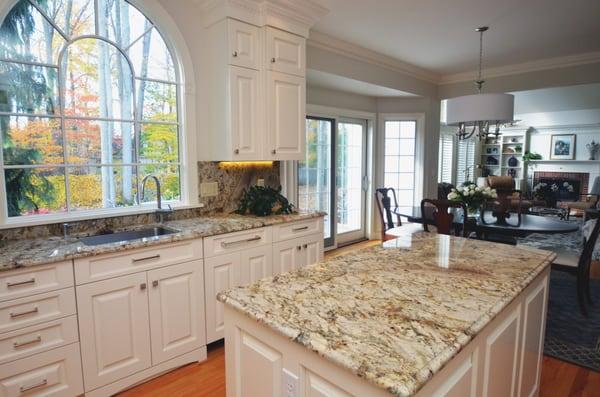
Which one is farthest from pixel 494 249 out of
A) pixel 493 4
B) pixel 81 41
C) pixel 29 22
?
pixel 29 22

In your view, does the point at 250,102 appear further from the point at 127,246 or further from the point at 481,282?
the point at 481,282

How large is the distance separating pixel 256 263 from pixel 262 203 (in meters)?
0.53

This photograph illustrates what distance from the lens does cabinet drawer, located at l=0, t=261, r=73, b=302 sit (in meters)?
1.77

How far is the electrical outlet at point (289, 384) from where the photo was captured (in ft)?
3.54

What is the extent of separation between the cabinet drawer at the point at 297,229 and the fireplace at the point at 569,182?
9.53 meters

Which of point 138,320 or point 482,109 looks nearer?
point 138,320

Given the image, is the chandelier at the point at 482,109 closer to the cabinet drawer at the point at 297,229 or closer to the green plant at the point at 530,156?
the cabinet drawer at the point at 297,229

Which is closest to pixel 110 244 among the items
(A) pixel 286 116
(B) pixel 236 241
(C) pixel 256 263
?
(B) pixel 236 241

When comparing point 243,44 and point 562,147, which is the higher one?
point 243,44

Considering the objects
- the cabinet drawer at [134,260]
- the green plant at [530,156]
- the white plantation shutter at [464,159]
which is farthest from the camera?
the green plant at [530,156]

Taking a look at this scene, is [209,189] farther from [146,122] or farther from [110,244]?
[110,244]

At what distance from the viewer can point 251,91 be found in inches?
117

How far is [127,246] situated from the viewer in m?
2.13

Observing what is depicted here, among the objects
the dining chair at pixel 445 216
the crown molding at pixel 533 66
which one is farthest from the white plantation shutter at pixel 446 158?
the dining chair at pixel 445 216
